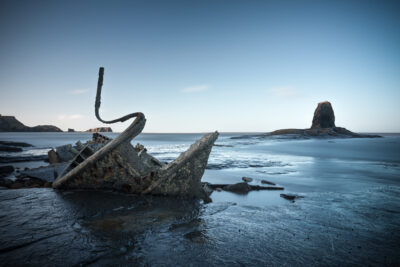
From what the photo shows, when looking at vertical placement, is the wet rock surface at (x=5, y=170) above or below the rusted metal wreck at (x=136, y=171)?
below

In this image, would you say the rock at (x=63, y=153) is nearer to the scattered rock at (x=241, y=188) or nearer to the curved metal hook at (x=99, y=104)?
the curved metal hook at (x=99, y=104)

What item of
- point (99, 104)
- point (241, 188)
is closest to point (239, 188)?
point (241, 188)

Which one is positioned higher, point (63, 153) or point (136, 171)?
point (136, 171)

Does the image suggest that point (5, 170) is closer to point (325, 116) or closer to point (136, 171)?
point (136, 171)

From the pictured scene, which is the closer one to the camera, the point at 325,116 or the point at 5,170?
the point at 5,170

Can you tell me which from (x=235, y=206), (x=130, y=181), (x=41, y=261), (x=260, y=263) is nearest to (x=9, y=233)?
(x=41, y=261)

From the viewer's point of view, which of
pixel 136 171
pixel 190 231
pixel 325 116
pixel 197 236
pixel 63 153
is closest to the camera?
pixel 197 236

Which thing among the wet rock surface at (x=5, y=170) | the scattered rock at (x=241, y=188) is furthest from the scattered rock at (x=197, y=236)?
the wet rock surface at (x=5, y=170)

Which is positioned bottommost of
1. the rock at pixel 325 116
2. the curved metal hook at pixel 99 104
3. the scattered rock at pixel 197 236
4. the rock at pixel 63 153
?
the scattered rock at pixel 197 236

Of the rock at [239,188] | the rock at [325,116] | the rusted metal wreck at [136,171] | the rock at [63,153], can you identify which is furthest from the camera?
the rock at [325,116]

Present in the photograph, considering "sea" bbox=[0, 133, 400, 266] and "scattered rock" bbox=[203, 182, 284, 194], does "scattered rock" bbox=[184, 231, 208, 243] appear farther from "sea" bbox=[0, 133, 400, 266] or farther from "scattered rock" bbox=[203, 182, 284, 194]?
"scattered rock" bbox=[203, 182, 284, 194]

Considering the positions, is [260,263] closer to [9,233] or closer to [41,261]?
[41,261]

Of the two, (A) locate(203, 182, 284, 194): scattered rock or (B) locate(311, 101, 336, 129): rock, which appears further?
(B) locate(311, 101, 336, 129): rock

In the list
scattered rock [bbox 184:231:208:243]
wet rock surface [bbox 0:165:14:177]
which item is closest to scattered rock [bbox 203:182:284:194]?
scattered rock [bbox 184:231:208:243]
